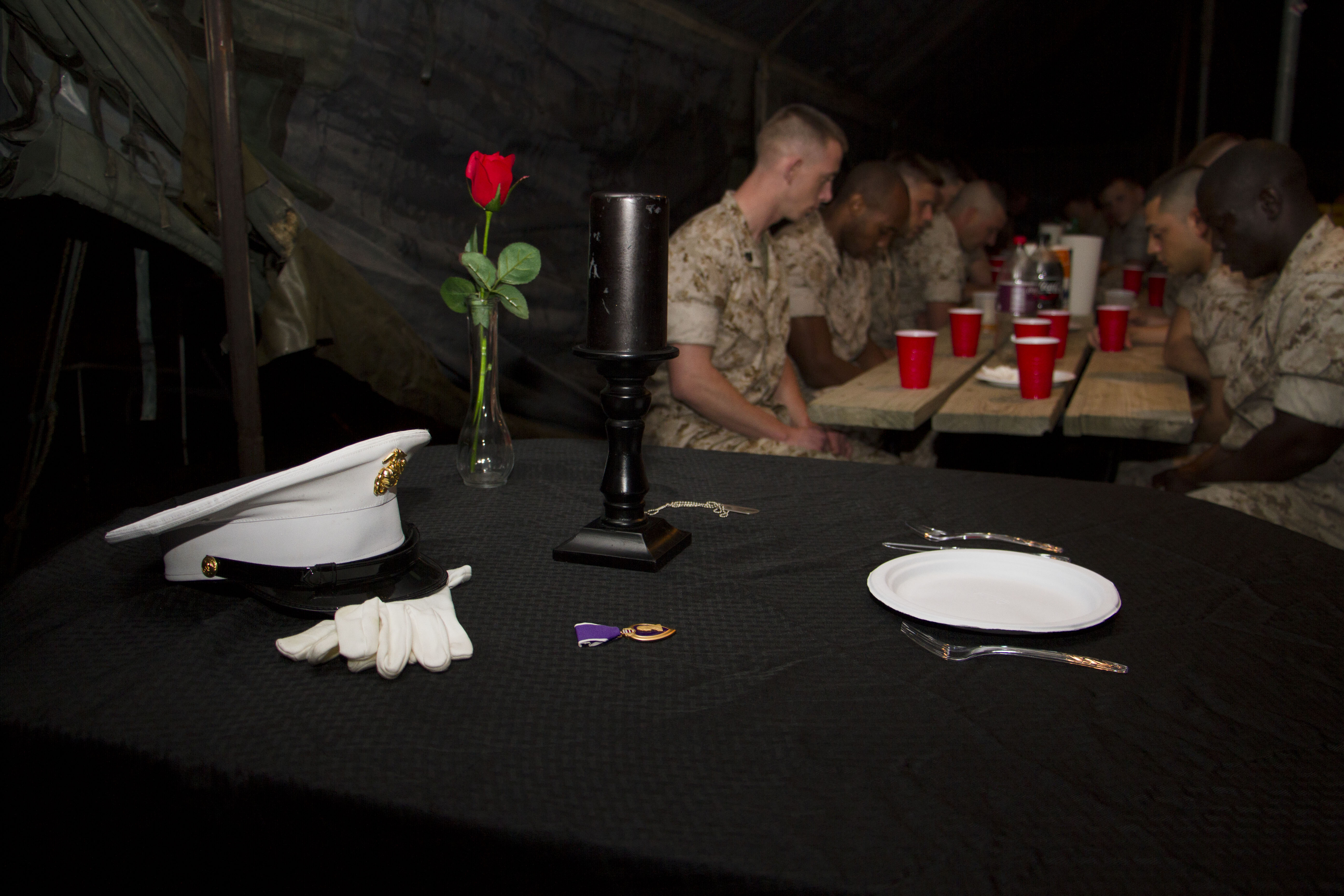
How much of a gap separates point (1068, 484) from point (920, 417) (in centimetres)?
92

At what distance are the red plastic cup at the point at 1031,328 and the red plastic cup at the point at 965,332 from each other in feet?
0.49

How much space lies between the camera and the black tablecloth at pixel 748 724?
0.57m

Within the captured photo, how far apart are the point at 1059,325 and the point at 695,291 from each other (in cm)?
139

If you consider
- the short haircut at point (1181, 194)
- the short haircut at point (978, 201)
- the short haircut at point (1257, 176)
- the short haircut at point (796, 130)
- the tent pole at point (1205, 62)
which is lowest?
the short haircut at point (1257, 176)

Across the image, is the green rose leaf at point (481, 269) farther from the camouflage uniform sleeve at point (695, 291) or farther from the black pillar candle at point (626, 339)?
the camouflage uniform sleeve at point (695, 291)

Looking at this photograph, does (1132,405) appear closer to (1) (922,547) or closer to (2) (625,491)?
(1) (922,547)

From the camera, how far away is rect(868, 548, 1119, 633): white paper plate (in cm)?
85

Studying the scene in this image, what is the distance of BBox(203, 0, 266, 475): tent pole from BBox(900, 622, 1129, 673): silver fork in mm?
1730

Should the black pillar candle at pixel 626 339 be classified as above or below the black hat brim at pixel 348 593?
above

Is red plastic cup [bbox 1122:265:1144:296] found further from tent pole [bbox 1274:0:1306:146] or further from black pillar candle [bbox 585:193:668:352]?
black pillar candle [bbox 585:193:668:352]

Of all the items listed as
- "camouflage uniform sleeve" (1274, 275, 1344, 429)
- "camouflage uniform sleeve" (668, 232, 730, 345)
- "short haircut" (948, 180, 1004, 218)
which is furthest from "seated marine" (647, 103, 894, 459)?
"short haircut" (948, 180, 1004, 218)

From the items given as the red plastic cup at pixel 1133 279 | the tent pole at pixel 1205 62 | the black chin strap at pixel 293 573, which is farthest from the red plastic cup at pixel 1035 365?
the tent pole at pixel 1205 62

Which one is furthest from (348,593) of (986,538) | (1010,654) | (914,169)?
(914,169)

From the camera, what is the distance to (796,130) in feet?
8.84
